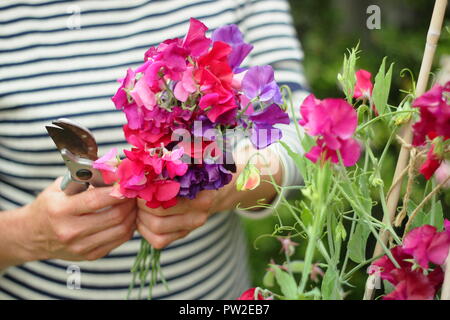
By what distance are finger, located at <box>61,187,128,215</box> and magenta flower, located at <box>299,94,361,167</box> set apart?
34 centimetres

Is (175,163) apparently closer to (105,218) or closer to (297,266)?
(297,266)

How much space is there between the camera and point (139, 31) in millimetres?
880

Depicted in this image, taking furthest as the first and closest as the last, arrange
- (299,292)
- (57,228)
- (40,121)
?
(40,121) < (57,228) < (299,292)

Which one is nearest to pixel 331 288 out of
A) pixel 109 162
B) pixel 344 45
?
pixel 109 162

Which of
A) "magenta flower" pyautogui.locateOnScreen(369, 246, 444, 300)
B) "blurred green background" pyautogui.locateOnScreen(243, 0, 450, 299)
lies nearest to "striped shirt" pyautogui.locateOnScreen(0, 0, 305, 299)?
"magenta flower" pyautogui.locateOnScreen(369, 246, 444, 300)

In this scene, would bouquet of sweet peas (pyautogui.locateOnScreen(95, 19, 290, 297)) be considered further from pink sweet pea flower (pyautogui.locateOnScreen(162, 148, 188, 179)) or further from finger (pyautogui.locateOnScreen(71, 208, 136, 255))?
finger (pyautogui.locateOnScreen(71, 208, 136, 255))

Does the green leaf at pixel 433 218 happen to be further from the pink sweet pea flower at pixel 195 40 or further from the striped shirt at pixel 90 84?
the striped shirt at pixel 90 84

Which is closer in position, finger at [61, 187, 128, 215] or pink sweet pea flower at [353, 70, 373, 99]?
pink sweet pea flower at [353, 70, 373, 99]

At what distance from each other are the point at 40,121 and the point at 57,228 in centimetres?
20

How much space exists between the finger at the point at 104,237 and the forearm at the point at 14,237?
0.11 meters

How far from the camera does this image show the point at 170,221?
693 mm

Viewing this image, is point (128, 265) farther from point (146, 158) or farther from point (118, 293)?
point (146, 158)

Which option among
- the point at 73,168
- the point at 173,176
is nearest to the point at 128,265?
the point at 73,168

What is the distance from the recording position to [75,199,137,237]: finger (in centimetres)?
70
